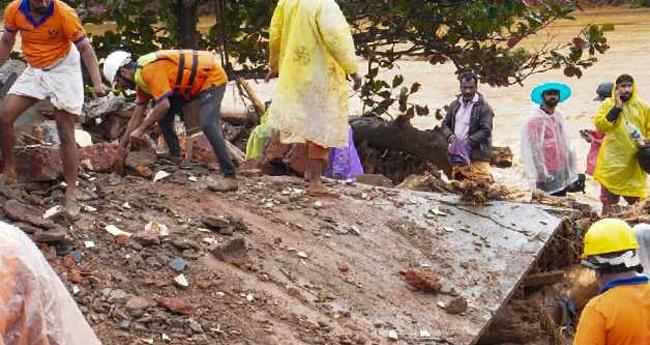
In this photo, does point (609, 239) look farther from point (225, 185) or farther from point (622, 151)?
point (622, 151)

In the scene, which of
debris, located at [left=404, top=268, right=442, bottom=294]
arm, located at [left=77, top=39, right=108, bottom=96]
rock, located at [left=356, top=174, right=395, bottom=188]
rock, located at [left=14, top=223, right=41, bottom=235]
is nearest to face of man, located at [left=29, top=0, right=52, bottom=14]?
arm, located at [left=77, top=39, right=108, bottom=96]

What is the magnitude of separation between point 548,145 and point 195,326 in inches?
164

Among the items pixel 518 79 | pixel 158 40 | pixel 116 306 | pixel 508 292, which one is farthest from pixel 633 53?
pixel 116 306

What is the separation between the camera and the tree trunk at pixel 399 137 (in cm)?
961

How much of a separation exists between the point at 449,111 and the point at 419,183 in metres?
0.76

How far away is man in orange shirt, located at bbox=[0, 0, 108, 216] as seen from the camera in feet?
18.4

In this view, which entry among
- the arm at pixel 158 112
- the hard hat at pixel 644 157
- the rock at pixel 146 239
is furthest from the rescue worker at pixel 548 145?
the rock at pixel 146 239

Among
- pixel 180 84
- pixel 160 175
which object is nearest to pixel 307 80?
pixel 180 84

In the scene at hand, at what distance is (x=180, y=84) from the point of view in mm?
6391

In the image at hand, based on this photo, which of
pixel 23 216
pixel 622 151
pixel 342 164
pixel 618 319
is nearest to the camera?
pixel 618 319

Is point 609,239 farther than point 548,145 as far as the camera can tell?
No

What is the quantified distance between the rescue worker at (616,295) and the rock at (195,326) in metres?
1.76

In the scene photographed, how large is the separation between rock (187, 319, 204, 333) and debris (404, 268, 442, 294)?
Answer: 56.0 inches

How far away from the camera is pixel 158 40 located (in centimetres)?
938
